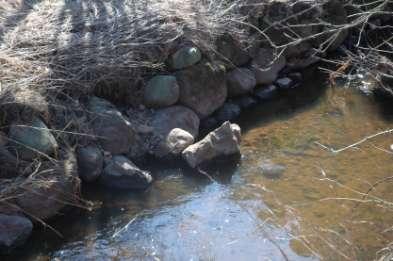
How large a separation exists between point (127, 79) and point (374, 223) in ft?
9.34

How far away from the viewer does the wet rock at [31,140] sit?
16.8ft

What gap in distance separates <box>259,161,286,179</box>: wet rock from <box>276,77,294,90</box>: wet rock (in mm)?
2056

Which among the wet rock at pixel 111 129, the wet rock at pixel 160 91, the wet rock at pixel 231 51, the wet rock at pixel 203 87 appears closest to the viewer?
the wet rock at pixel 111 129

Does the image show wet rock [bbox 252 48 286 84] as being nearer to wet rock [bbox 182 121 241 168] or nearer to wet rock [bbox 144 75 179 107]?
wet rock [bbox 144 75 179 107]

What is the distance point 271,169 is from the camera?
5.89 metres

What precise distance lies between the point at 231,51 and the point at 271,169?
6.42 ft

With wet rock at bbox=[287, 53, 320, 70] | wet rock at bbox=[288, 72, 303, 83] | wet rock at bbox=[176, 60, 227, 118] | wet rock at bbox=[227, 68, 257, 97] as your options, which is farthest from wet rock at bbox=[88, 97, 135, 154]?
wet rock at bbox=[287, 53, 320, 70]

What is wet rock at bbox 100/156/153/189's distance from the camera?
18.0ft

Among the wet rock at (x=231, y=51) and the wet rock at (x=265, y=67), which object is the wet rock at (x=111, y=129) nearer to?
the wet rock at (x=231, y=51)

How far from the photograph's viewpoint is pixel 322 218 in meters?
5.14

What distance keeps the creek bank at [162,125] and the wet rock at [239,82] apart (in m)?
0.01

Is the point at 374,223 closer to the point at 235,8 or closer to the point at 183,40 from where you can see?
the point at 183,40

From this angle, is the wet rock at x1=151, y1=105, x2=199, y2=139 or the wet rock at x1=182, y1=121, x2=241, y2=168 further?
the wet rock at x1=151, y1=105, x2=199, y2=139

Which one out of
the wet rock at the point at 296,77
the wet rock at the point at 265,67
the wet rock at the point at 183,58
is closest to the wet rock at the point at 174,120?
the wet rock at the point at 183,58
